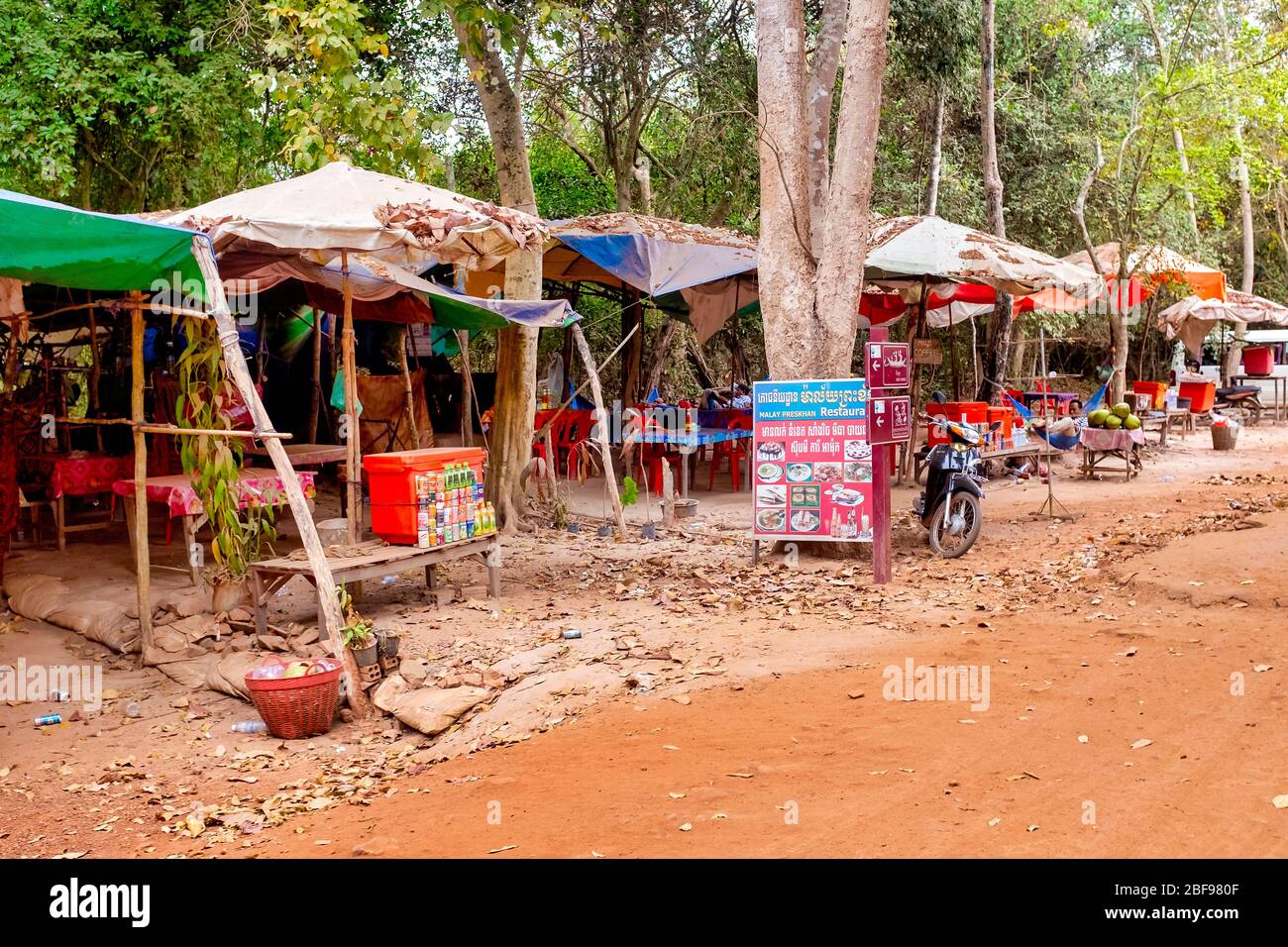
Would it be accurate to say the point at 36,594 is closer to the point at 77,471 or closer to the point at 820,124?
the point at 77,471

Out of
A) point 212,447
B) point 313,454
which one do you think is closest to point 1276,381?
point 313,454

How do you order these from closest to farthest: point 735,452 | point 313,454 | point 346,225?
point 346,225
point 313,454
point 735,452

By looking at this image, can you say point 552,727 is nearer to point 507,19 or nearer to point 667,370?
point 507,19

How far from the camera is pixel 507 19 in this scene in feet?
28.2

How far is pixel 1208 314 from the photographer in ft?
66.4

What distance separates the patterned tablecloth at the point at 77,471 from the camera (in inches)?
354

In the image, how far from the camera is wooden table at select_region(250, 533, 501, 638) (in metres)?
6.78

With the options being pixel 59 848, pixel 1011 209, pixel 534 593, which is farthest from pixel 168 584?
pixel 1011 209

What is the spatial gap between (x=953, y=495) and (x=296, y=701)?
597 cm

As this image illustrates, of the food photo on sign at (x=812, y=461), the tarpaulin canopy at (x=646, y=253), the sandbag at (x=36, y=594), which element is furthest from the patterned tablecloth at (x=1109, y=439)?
the sandbag at (x=36, y=594)

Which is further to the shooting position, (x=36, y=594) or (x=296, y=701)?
(x=36, y=594)

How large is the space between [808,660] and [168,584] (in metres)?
4.99

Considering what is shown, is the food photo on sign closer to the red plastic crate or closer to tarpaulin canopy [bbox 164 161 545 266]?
tarpaulin canopy [bbox 164 161 545 266]

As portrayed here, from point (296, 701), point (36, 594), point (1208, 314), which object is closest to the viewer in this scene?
point (296, 701)
